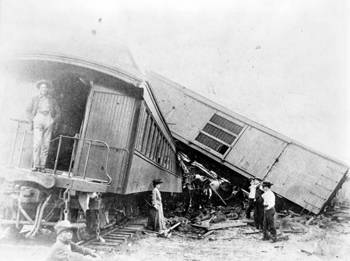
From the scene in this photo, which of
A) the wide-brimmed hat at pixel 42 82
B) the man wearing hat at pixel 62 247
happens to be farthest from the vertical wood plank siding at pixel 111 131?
the man wearing hat at pixel 62 247

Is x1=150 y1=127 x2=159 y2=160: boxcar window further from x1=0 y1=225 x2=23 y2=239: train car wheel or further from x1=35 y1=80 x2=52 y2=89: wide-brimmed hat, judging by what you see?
x1=0 y1=225 x2=23 y2=239: train car wheel

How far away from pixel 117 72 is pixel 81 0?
6.77 feet

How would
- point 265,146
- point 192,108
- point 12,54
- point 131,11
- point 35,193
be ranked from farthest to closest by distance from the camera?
point 192,108, point 265,146, point 131,11, point 12,54, point 35,193

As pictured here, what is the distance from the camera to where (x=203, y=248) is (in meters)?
6.46

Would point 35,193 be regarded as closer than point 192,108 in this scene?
Result: Yes

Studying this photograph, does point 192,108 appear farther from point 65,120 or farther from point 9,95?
point 9,95

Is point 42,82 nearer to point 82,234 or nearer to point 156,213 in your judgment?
point 82,234

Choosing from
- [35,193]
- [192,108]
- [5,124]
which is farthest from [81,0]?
[192,108]

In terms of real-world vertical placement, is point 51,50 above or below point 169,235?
above

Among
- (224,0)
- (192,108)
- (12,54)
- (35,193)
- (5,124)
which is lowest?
(35,193)

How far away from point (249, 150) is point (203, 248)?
795cm

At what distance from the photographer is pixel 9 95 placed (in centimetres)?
577

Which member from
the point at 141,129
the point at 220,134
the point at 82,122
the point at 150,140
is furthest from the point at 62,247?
the point at 220,134

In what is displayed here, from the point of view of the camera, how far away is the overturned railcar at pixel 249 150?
12.8 metres
